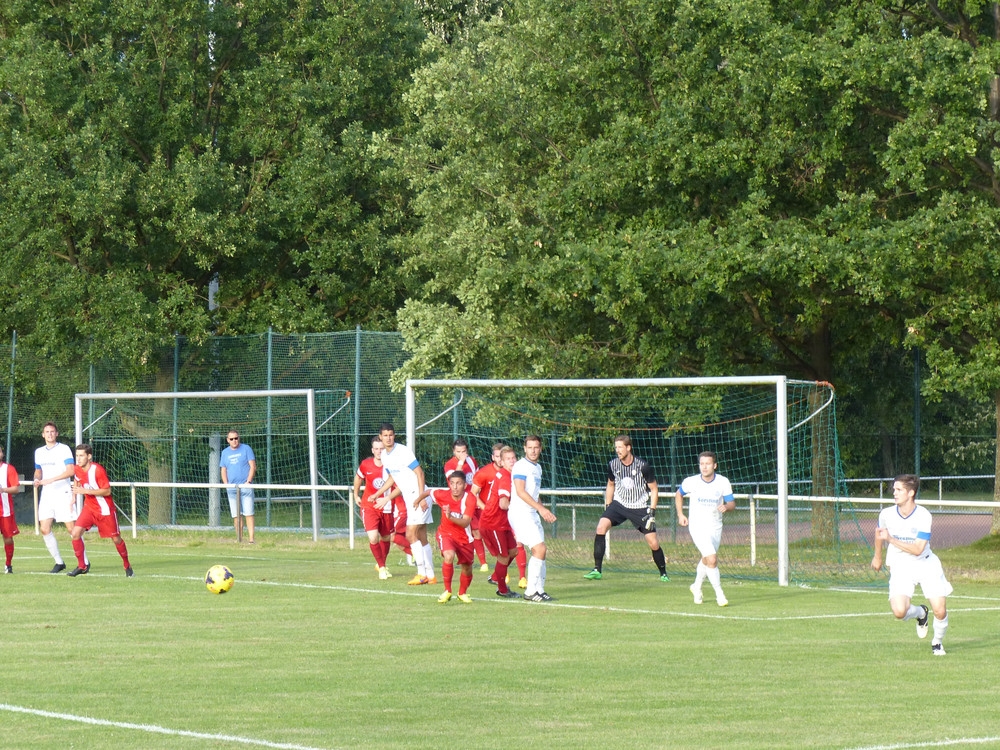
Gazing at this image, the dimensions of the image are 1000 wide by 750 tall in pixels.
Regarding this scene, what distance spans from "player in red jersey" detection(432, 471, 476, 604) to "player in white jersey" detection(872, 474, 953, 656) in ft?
16.8

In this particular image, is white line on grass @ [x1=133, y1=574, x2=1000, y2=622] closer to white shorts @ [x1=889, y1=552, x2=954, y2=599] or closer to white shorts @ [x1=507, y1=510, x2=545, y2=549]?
white shorts @ [x1=507, y1=510, x2=545, y2=549]

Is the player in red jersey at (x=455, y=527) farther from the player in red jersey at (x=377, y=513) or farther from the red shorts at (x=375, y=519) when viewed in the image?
the red shorts at (x=375, y=519)

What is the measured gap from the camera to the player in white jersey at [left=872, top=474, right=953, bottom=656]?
12.6 meters

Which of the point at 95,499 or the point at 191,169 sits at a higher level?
the point at 191,169

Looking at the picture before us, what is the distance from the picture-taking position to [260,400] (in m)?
30.0

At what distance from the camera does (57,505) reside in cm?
2067

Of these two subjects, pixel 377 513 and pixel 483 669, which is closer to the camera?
pixel 483 669

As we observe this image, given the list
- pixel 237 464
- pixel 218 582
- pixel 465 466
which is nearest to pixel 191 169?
pixel 237 464

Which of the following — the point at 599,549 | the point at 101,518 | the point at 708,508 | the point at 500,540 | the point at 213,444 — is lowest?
the point at 599,549

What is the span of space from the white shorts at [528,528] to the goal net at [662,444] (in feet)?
15.9

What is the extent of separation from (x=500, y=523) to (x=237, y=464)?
10313mm

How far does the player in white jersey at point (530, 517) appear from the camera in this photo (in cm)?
1717

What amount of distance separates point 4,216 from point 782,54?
17.5m

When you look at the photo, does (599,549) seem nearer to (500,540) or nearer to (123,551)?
(500,540)
